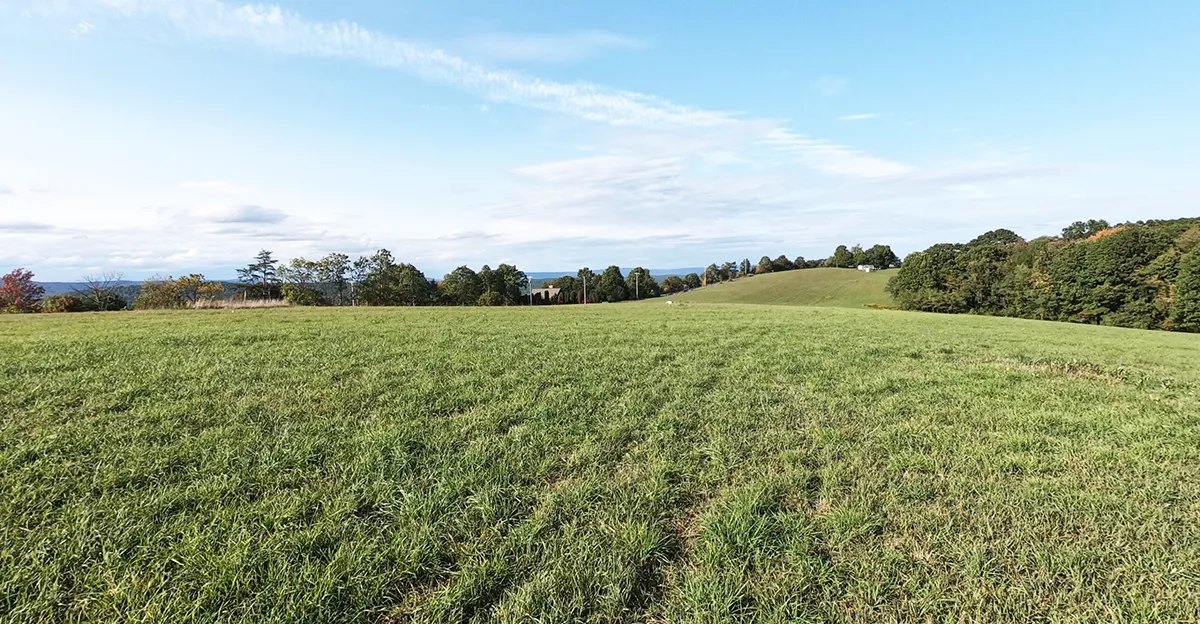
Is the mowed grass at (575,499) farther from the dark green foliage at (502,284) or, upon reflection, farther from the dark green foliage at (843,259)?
the dark green foliage at (843,259)

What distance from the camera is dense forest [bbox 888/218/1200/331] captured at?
127ft

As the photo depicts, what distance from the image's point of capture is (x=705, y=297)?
79.1 metres

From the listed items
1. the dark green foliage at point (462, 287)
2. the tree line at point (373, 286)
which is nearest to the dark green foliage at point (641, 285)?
the tree line at point (373, 286)

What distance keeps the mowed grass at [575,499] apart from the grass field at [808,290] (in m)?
61.6

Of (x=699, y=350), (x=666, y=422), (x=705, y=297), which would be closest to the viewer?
(x=666, y=422)

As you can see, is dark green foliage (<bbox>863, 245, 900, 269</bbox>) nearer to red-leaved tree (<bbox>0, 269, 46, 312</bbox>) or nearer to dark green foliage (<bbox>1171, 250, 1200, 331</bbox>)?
dark green foliage (<bbox>1171, 250, 1200, 331</bbox>)

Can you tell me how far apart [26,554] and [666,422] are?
410 centimetres

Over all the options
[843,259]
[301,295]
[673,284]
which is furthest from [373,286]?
[843,259]

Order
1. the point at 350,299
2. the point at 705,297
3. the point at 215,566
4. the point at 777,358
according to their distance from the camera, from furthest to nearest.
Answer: the point at 705,297
the point at 350,299
the point at 777,358
the point at 215,566

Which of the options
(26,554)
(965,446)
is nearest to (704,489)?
(965,446)

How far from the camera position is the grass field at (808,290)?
69.1 meters

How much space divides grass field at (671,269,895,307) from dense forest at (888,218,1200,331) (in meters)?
7.52

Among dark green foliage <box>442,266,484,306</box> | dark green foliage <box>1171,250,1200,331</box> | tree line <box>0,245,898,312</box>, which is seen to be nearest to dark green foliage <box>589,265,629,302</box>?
tree line <box>0,245,898,312</box>

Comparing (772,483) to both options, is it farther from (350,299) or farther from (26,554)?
(350,299)
